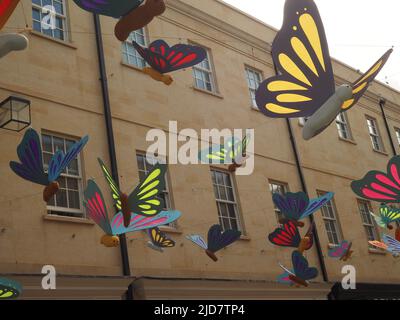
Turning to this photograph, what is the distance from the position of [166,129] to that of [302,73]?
7812 mm

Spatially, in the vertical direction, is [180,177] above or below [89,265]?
above

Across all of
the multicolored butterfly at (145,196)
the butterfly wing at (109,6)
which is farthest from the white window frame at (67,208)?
the butterfly wing at (109,6)

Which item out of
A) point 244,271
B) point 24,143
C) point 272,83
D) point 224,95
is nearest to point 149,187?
point 24,143

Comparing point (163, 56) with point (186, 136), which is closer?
point (163, 56)

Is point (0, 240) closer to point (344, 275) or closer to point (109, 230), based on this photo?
point (109, 230)

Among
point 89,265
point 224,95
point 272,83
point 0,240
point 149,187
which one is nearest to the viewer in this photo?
point 272,83

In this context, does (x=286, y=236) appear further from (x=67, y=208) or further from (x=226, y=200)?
(x=67, y=208)

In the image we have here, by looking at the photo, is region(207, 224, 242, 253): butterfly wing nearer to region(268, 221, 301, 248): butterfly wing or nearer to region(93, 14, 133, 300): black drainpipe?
region(268, 221, 301, 248): butterfly wing

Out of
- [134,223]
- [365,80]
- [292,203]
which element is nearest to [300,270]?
[292,203]

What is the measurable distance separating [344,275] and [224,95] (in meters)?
6.30

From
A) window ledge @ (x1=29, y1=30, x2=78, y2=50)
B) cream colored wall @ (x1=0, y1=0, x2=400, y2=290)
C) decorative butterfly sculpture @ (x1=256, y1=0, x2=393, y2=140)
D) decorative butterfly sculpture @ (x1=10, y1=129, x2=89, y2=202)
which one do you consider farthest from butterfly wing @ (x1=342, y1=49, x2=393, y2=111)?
window ledge @ (x1=29, y1=30, x2=78, y2=50)

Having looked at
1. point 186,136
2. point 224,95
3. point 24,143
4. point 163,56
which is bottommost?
point 24,143

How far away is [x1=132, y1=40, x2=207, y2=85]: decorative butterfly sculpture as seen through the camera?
6.48 meters

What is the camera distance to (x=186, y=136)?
46.2 ft
